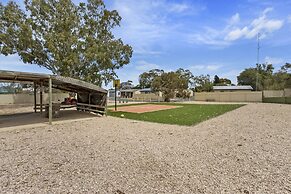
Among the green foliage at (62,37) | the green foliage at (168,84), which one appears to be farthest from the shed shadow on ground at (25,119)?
the green foliage at (168,84)

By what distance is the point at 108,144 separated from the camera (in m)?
4.98

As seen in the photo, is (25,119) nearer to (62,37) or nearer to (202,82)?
(62,37)

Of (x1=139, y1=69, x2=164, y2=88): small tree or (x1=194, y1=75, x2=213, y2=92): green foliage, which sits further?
Result: (x1=139, y1=69, x2=164, y2=88): small tree

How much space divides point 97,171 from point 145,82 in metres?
55.7

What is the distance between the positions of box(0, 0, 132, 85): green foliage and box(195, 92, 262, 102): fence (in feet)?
69.3

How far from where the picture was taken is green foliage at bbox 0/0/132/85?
48.9ft

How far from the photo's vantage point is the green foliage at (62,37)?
14898mm

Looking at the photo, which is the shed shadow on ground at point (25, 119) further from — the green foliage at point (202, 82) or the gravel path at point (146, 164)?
the green foliage at point (202, 82)

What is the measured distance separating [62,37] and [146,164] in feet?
46.4

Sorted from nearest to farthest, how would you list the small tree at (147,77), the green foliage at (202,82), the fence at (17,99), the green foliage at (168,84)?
the fence at (17,99) → the green foliage at (168,84) → the green foliage at (202,82) → the small tree at (147,77)

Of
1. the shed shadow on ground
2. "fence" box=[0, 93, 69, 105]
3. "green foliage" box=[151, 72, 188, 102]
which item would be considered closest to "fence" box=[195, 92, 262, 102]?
"green foliage" box=[151, 72, 188, 102]

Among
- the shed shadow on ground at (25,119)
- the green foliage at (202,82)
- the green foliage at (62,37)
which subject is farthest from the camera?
the green foliage at (202,82)

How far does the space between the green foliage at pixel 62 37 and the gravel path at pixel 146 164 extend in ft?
36.1

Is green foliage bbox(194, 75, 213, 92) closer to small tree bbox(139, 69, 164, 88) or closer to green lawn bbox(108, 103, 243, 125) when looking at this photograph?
small tree bbox(139, 69, 164, 88)
